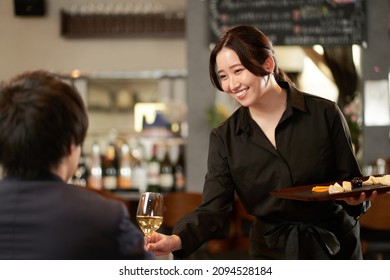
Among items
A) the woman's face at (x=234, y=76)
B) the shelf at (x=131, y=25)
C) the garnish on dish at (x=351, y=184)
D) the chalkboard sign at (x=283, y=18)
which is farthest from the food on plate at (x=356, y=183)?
the shelf at (x=131, y=25)

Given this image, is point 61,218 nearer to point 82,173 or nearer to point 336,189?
point 336,189

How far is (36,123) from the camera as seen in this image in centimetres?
91

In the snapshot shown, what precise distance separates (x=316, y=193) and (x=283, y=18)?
5.55 feet

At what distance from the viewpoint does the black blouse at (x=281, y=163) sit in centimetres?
130

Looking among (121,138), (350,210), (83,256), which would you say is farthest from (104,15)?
(83,256)

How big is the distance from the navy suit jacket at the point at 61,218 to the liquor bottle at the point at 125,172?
218cm

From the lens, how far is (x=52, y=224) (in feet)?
3.02

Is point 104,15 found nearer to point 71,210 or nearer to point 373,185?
point 373,185

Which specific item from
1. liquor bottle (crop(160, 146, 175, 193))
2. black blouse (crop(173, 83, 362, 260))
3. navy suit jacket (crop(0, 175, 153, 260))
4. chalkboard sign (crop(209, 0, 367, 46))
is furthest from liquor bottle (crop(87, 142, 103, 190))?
navy suit jacket (crop(0, 175, 153, 260))

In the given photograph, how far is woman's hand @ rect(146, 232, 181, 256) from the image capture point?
115 cm

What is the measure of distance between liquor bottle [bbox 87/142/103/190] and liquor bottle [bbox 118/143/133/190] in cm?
8

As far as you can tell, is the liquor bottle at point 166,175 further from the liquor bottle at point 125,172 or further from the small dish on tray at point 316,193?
the small dish on tray at point 316,193

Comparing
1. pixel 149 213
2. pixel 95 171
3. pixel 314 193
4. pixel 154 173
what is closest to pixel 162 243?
pixel 149 213

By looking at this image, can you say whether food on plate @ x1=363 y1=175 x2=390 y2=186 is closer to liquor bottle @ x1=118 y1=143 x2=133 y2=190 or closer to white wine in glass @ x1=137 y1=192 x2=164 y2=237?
white wine in glass @ x1=137 y1=192 x2=164 y2=237
